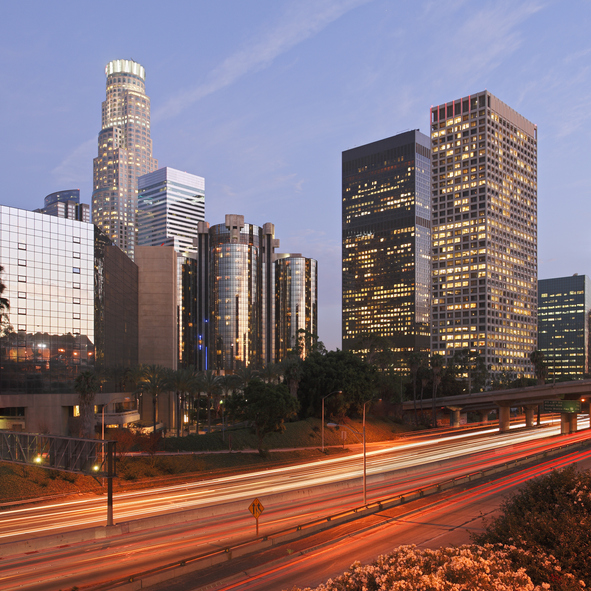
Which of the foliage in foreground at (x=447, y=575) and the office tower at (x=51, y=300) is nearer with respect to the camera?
the foliage in foreground at (x=447, y=575)

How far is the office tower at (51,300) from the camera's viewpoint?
264 ft

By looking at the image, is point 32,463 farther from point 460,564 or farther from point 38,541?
point 460,564

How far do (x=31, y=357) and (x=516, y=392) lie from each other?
83476 millimetres

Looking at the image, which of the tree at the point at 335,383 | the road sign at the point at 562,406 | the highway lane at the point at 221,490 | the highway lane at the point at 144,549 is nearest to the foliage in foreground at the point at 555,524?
the highway lane at the point at 144,549

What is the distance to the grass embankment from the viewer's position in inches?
1820

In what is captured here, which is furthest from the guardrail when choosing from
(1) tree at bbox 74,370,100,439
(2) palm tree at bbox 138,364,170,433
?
(2) palm tree at bbox 138,364,170,433

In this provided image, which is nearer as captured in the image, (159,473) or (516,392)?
(159,473)

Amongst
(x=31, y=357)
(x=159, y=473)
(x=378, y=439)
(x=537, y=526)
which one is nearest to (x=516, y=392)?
(x=378, y=439)

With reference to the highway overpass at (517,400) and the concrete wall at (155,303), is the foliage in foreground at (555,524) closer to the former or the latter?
the highway overpass at (517,400)

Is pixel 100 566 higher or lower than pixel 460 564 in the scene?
lower

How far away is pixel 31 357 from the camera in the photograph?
3199 inches

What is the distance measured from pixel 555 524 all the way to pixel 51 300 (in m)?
80.3

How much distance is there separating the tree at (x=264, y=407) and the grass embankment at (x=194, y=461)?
3315 mm

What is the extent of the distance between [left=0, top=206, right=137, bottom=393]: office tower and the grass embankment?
90.8 feet
